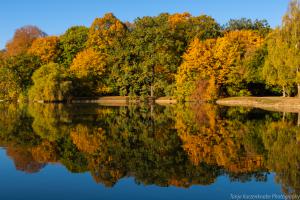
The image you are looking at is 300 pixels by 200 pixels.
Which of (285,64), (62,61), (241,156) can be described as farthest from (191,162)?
(62,61)

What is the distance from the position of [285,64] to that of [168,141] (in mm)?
28866

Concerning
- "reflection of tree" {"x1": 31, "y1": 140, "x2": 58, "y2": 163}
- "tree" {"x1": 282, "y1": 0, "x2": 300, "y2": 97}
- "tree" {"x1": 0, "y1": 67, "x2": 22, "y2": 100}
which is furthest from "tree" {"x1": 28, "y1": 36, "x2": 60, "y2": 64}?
"reflection of tree" {"x1": 31, "y1": 140, "x2": 58, "y2": 163}

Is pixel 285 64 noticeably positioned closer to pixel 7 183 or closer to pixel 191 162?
pixel 191 162

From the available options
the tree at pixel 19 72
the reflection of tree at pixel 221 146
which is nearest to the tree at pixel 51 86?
the tree at pixel 19 72

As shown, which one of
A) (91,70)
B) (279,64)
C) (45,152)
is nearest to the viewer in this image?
(45,152)

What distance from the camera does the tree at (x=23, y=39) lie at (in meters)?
91.0

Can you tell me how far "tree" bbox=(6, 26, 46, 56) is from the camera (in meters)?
91.0

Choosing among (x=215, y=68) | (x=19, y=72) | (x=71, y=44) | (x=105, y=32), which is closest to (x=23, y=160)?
(x=215, y=68)

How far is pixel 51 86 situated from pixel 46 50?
59.9 feet

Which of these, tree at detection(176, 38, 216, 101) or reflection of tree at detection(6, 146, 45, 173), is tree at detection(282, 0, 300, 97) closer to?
tree at detection(176, 38, 216, 101)

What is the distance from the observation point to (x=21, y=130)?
26.1 meters

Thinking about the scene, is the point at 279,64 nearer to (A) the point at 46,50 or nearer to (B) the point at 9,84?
(A) the point at 46,50

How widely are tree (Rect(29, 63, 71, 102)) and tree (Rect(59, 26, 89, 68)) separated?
1136 centimetres

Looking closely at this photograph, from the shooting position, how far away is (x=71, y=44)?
8100 centimetres
